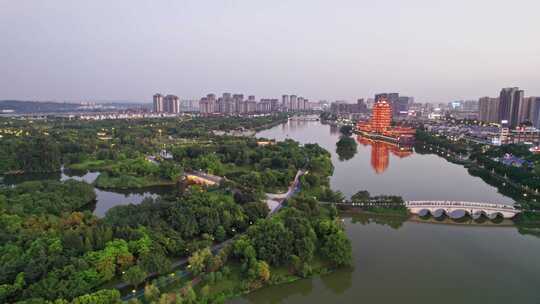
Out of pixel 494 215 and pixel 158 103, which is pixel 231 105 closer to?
pixel 158 103

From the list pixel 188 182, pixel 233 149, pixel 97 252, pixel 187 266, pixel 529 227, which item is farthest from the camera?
pixel 233 149

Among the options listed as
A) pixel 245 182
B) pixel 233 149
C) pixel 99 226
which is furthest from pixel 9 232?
pixel 233 149

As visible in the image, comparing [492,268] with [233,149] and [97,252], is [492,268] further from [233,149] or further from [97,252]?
[233,149]

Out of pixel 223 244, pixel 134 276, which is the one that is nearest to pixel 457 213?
pixel 223 244

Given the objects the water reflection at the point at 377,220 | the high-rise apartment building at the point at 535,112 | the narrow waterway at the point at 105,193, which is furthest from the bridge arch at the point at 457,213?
the high-rise apartment building at the point at 535,112

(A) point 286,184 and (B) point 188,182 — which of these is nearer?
→ (A) point 286,184

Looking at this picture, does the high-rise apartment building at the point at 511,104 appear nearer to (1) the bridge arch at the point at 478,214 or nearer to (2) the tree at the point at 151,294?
(1) the bridge arch at the point at 478,214
